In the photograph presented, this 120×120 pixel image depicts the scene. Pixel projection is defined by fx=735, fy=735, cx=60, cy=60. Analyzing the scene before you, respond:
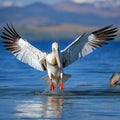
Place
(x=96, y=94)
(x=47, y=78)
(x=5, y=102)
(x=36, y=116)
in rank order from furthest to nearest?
(x=47, y=78), (x=96, y=94), (x=5, y=102), (x=36, y=116)

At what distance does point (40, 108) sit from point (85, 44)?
18.9 ft

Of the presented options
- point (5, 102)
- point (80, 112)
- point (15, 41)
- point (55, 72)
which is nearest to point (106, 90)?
point (55, 72)

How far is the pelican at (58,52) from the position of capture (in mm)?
21484

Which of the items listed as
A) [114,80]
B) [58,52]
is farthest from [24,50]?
[114,80]

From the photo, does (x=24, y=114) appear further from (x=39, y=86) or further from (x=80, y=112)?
(x=39, y=86)

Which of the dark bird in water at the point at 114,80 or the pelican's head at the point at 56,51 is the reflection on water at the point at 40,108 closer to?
the pelican's head at the point at 56,51

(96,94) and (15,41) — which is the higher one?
(15,41)

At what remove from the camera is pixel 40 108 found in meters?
16.5

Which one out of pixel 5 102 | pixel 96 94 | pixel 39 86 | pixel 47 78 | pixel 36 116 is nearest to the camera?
pixel 36 116

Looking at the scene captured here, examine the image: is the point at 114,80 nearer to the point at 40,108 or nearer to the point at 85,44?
the point at 85,44

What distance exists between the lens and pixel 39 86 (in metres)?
24.1

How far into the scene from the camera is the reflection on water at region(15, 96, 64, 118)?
15195mm

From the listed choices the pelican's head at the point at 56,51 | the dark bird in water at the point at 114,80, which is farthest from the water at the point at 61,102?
Result: the pelican's head at the point at 56,51

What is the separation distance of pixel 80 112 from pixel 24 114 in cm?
125
